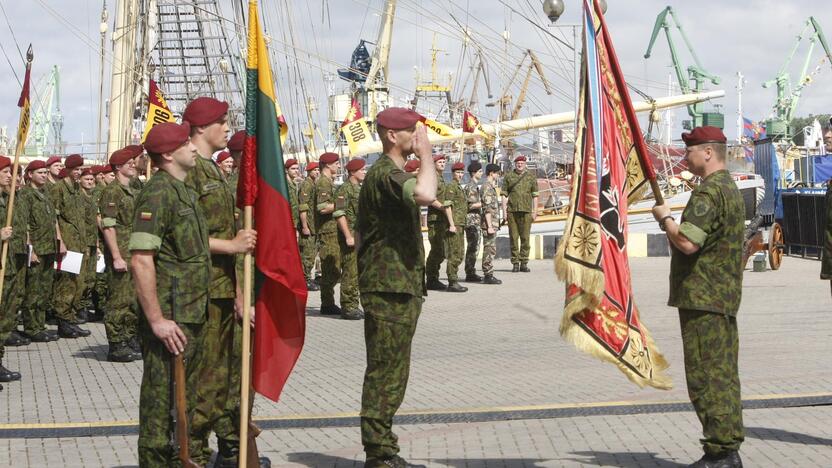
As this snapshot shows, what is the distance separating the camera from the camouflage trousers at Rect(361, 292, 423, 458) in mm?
6547

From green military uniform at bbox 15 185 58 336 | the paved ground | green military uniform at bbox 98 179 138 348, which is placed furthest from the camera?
green military uniform at bbox 15 185 58 336

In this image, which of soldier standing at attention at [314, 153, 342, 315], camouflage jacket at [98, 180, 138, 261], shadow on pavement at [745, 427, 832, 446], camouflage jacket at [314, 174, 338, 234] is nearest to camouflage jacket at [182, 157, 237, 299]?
shadow on pavement at [745, 427, 832, 446]

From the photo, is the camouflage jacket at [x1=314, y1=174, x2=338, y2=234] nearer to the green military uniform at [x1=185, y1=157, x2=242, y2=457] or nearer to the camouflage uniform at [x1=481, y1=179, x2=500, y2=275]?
the camouflage uniform at [x1=481, y1=179, x2=500, y2=275]

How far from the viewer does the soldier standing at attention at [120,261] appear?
11648 mm

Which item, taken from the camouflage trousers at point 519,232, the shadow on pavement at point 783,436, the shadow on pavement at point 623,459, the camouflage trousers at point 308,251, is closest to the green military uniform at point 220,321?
the shadow on pavement at point 623,459

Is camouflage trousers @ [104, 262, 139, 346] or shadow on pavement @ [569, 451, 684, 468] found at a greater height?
camouflage trousers @ [104, 262, 139, 346]

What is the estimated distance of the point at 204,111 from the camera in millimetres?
6508

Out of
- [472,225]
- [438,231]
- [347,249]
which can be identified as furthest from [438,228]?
[347,249]

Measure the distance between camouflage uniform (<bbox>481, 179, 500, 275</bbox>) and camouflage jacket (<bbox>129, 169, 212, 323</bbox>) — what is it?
1428 cm

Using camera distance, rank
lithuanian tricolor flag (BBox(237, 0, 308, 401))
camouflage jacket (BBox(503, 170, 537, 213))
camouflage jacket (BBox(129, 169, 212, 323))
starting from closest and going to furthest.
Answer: camouflage jacket (BBox(129, 169, 212, 323))
lithuanian tricolor flag (BBox(237, 0, 308, 401))
camouflage jacket (BBox(503, 170, 537, 213))

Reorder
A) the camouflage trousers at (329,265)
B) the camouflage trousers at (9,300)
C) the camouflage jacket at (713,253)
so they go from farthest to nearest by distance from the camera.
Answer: the camouflage trousers at (329,265) → the camouflage trousers at (9,300) → the camouflage jacket at (713,253)

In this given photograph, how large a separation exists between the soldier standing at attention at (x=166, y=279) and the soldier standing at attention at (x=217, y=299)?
0.43 m

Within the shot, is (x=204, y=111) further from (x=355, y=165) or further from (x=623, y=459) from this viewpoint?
(x=355, y=165)

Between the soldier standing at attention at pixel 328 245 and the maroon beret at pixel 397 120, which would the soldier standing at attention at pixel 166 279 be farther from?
the soldier standing at attention at pixel 328 245
